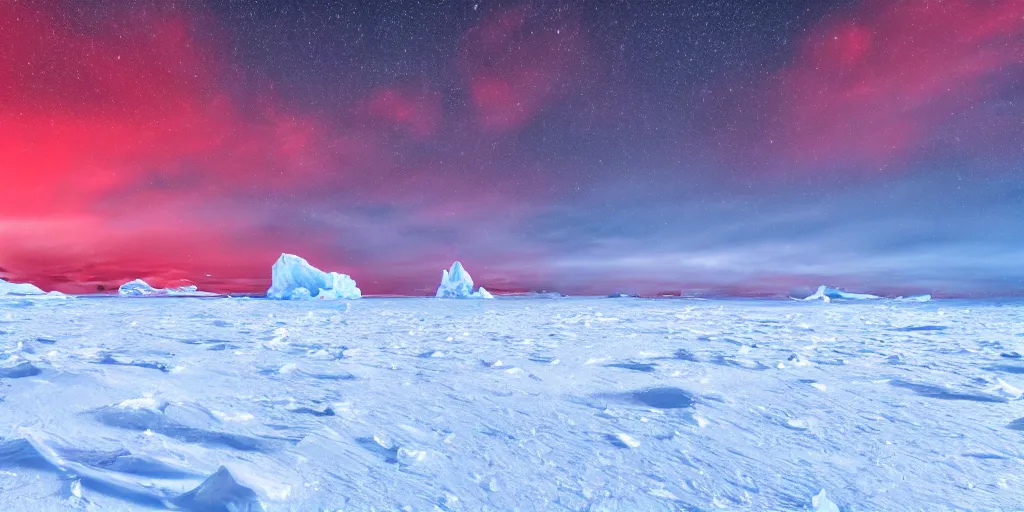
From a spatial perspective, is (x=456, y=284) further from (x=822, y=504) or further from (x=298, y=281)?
(x=822, y=504)

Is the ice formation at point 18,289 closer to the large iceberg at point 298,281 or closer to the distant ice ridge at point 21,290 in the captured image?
the distant ice ridge at point 21,290

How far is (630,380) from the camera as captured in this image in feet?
13.6

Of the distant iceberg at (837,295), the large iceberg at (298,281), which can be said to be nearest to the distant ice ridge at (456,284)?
the large iceberg at (298,281)

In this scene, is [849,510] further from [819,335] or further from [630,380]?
[819,335]

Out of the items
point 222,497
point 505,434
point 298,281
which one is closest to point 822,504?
point 505,434

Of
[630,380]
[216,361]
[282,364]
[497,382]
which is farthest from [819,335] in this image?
[216,361]

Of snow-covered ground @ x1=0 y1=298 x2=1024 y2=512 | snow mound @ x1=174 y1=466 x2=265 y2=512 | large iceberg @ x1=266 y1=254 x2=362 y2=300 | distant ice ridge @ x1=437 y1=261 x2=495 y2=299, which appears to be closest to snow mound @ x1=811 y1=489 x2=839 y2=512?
snow-covered ground @ x1=0 y1=298 x2=1024 y2=512

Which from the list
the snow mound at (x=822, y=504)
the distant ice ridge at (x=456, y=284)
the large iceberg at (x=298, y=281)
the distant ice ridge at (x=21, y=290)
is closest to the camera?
the snow mound at (x=822, y=504)

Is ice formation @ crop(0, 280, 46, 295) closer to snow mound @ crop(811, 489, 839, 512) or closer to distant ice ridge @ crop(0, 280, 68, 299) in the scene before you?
distant ice ridge @ crop(0, 280, 68, 299)

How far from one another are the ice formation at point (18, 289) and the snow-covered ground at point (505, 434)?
46.4 metres

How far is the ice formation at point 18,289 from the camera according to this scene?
123ft

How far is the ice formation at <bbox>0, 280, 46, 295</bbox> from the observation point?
123 feet

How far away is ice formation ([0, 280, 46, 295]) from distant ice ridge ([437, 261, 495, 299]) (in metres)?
31.8

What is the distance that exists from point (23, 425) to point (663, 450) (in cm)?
323
